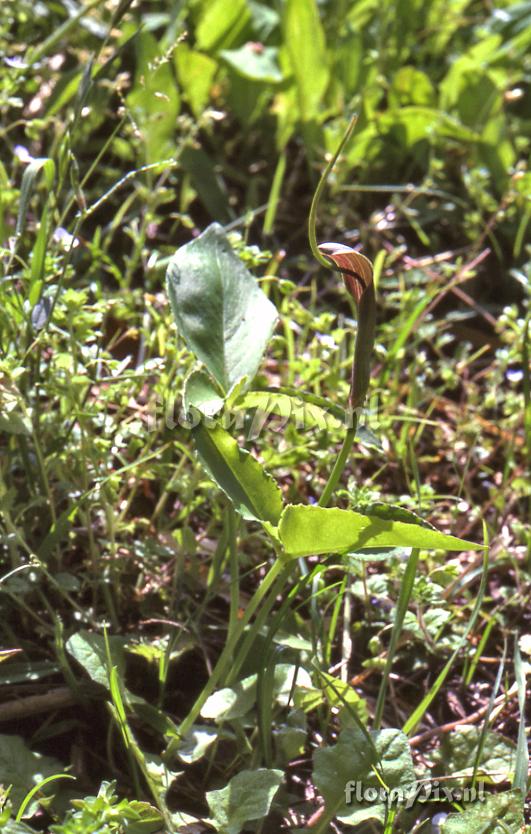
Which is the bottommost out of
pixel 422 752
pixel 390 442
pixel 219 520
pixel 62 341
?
pixel 422 752

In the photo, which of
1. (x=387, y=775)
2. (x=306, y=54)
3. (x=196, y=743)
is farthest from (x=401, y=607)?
(x=306, y=54)

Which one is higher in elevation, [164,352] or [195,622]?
[164,352]

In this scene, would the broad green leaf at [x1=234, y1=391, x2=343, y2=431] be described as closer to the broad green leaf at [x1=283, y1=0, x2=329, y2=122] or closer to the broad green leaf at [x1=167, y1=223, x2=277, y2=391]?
the broad green leaf at [x1=167, y1=223, x2=277, y2=391]

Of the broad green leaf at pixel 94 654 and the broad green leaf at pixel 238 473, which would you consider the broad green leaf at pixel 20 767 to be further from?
the broad green leaf at pixel 238 473

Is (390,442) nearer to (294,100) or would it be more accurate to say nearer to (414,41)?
(294,100)

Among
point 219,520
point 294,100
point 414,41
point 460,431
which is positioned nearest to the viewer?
point 219,520

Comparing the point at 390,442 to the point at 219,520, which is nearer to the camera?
the point at 219,520

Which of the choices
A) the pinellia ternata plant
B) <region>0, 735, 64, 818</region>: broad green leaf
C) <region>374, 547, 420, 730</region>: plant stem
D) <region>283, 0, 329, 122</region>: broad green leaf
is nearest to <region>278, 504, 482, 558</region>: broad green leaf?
the pinellia ternata plant

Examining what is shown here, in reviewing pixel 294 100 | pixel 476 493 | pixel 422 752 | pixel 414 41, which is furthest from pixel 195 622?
pixel 414 41
